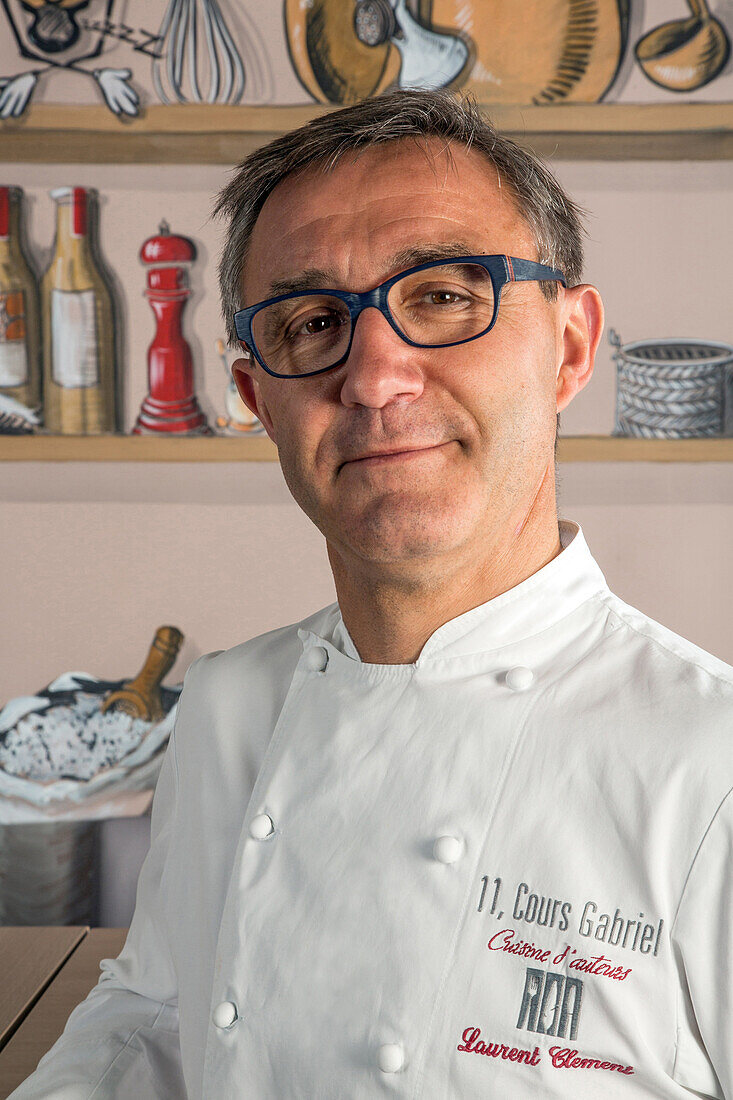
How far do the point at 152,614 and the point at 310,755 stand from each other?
143cm

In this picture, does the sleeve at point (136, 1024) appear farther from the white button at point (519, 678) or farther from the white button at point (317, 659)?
the white button at point (519, 678)

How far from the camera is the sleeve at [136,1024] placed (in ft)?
2.82

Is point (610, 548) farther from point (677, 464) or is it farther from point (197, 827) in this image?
point (197, 827)

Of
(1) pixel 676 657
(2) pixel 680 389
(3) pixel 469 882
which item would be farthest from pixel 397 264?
(2) pixel 680 389

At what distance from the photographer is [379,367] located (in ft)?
2.55

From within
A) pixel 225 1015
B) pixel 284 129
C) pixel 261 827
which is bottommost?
pixel 225 1015

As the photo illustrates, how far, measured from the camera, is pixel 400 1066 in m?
0.67

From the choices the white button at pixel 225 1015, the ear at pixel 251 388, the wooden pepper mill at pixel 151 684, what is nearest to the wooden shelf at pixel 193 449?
the wooden pepper mill at pixel 151 684

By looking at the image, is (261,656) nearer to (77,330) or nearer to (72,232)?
(77,330)

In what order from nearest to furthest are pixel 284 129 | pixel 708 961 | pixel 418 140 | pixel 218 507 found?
pixel 708 961 → pixel 418 140 → pixel 284 129 → pixel 218 507

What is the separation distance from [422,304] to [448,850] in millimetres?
435

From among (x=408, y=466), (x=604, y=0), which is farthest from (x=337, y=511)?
(x=604, y=0)

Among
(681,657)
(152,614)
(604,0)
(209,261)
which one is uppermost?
(604,0)

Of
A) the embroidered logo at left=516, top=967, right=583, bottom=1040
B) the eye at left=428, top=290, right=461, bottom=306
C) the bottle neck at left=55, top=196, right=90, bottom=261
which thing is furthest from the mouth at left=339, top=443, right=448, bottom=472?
the bottle neck at left=55, top=196, right=90, bottom=261
